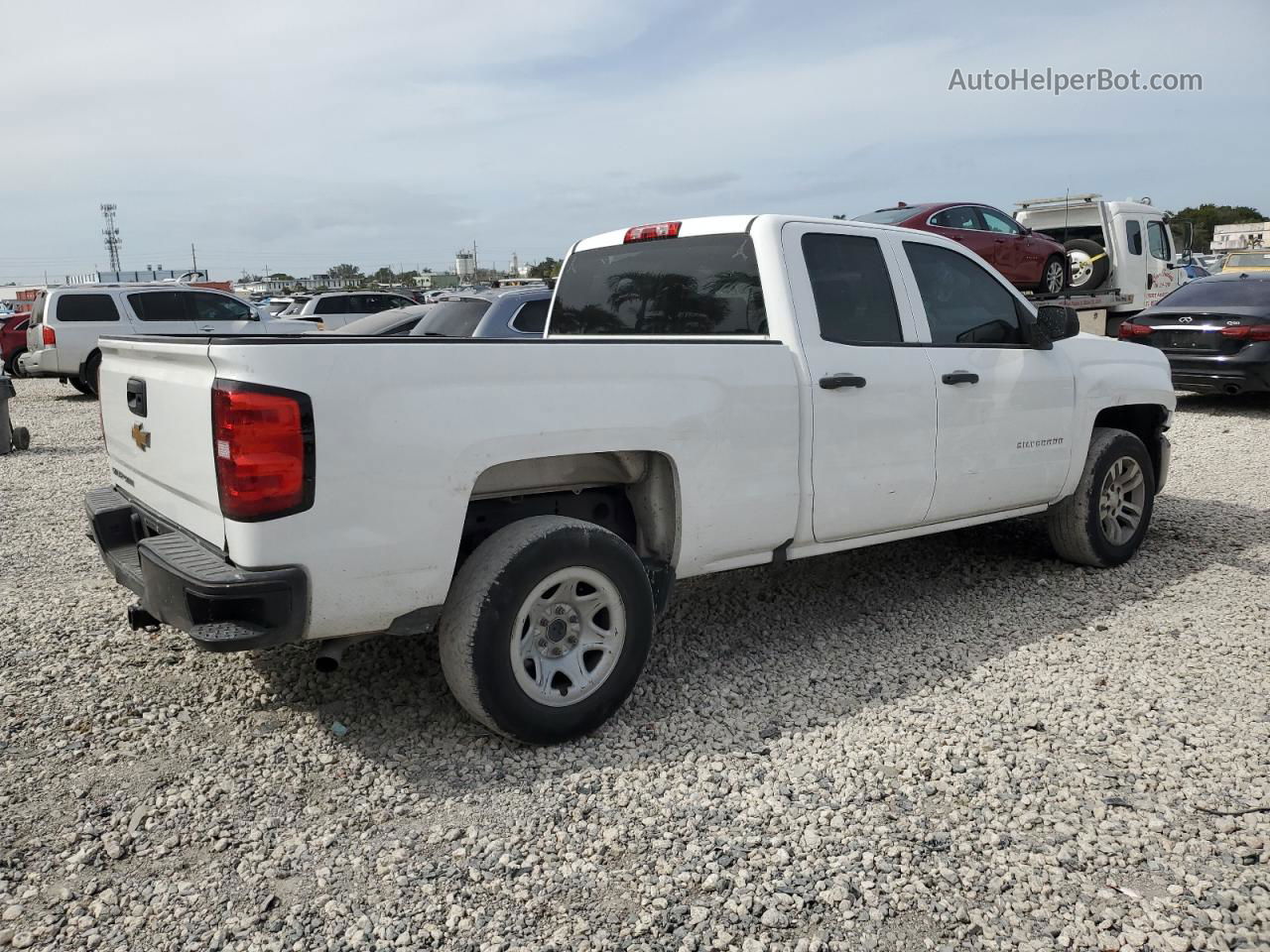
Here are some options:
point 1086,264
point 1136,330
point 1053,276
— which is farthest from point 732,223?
point 1086,264

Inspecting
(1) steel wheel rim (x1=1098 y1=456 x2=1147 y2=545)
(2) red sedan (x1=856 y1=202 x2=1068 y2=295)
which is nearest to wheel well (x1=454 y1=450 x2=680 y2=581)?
(1) steel wheel rim (x1=1098 y1=456 x2=1147 y2=545)

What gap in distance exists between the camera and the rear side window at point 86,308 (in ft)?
52.2

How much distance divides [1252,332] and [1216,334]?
35 cm

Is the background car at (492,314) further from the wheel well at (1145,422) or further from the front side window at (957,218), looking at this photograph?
the front side window at (957,218)

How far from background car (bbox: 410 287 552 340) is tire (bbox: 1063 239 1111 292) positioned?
10526 millimetres

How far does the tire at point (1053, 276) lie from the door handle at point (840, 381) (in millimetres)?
12023

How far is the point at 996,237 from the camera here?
1388 cm

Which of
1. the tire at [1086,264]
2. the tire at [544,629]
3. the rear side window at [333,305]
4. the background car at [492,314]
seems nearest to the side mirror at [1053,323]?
the tire at [544,629]

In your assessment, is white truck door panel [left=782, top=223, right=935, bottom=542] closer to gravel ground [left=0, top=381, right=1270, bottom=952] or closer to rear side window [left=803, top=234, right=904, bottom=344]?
rear side window [left=803, top=234, right=904, bottom=344]

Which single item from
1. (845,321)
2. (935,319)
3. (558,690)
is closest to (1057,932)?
(558,690)

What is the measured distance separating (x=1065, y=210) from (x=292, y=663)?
1614 centimetres

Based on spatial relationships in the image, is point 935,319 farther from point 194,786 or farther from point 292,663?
point 194,786

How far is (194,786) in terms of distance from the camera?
3344mm

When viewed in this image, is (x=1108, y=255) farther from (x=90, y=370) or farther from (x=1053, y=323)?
(x=90, y=370)
